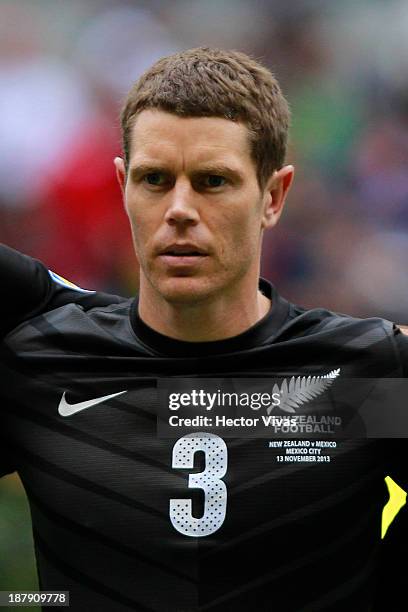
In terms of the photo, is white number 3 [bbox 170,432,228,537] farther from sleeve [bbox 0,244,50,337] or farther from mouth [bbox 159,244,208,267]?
sleeve [bbox 0,244,50,337]

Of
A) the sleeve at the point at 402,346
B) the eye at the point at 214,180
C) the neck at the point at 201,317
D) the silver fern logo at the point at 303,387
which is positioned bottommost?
the silver fern logo at the point at 303,387

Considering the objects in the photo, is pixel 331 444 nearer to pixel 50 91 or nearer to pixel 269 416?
pixel 269 416

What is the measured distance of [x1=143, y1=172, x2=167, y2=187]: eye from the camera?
2.43m

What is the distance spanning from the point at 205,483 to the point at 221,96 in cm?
95

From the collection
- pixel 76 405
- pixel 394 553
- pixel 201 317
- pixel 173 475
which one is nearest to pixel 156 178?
pixel 201 317

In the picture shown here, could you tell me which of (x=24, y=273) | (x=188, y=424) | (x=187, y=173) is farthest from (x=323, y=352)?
(x=24, y=273)

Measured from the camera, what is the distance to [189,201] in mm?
2398

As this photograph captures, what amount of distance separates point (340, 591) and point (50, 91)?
5.74 metres

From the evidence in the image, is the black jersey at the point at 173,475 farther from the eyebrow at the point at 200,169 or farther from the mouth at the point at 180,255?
the eyebrow at the point at 200,169

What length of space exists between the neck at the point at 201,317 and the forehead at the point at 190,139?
0.36m

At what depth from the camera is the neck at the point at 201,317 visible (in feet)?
8.34

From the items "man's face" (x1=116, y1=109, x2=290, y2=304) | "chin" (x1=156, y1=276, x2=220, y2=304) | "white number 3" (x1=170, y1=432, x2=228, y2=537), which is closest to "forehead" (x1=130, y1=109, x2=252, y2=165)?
"man's face" (x1=116, y1=109, x2=290, y2=304)

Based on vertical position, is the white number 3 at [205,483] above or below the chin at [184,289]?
below

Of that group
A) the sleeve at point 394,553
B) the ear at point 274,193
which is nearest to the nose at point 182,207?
the ear at point 274,193
